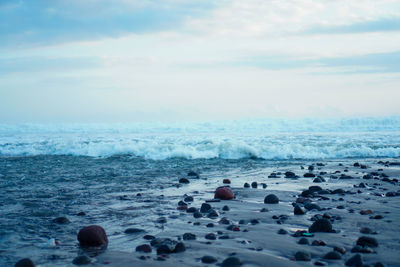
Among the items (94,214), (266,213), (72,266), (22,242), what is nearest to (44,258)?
(72,266)

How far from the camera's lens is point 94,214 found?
525cm

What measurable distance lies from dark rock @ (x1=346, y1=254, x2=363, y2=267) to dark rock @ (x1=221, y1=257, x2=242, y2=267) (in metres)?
0.88

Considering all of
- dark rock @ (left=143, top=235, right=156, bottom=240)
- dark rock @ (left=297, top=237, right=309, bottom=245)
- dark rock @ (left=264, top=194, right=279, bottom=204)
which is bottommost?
dark rock @ (left=264, top=194, right=279, bottom=204)

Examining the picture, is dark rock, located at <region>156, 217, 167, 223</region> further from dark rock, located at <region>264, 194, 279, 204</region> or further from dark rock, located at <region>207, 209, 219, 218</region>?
dark rock, located at <region>264, 194, 279, 204</region>

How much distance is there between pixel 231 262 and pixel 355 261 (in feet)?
3.27

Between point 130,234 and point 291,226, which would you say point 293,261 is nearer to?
point 291,226

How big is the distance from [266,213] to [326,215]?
0.81 m

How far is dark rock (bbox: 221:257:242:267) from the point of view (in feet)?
9.98

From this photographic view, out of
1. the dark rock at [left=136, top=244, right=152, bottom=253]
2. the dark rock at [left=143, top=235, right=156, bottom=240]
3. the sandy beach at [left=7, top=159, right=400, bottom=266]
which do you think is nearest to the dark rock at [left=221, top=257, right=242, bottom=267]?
the sandy beach at [left=7, top=159, right=400, bottom=266]

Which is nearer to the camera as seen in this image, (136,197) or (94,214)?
(94,214)

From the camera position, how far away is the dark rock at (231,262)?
304 cm

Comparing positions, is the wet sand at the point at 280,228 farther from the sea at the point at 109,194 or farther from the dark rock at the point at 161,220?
the sea at the point at 109,194

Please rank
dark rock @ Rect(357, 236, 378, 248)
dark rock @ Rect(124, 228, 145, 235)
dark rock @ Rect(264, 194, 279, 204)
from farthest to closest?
dark rock @ Rect(264, 194, 279, 204) < dark rock @ Rect(124, 228, 145, 235) < dark rock @ Rect(357, 236, 378, 248)

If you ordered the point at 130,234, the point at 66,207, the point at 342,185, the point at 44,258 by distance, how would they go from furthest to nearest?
the point at 342,185 < the point at 66,207 < the point at 130,234 < the point at 44,258
